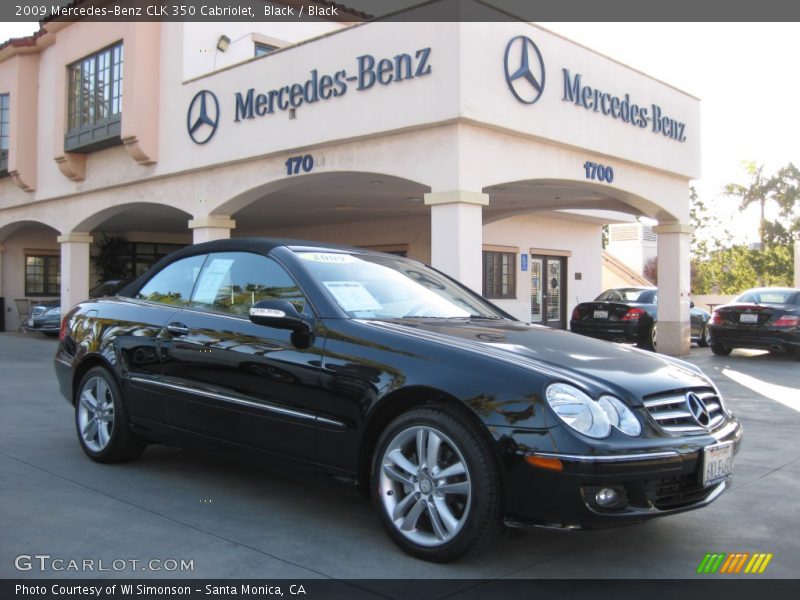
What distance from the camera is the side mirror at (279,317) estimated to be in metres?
4.25

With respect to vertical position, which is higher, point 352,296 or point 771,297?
point 771,297

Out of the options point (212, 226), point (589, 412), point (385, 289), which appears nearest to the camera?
point (589, 412)

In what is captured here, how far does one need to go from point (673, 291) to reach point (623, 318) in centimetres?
111

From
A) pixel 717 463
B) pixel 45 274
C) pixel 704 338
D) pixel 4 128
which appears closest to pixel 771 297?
pixel 704 338

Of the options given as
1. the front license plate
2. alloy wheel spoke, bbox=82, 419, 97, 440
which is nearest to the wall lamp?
alloy wheel spoke, bbox=82, 419, 97, 440

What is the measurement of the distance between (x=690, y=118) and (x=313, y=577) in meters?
14.2

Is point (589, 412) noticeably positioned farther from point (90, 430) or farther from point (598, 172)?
point (598, 172)

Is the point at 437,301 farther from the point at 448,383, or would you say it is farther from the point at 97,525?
the point at 97,525

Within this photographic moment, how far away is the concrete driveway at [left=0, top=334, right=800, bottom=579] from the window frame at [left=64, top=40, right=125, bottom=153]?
38.3 feet

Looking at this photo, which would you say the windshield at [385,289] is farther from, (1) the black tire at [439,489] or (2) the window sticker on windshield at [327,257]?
(1) the black tire at [439,489]

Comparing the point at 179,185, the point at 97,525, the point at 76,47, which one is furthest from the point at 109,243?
the point at 97,525

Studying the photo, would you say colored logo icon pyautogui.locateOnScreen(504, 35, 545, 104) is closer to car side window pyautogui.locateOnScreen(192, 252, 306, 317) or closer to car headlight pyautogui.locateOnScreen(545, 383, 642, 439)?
car side window pyautogui.locateOnScreen(192, 252, 306, 317)

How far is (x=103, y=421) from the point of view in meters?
5.59

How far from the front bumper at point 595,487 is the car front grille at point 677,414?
110mm
